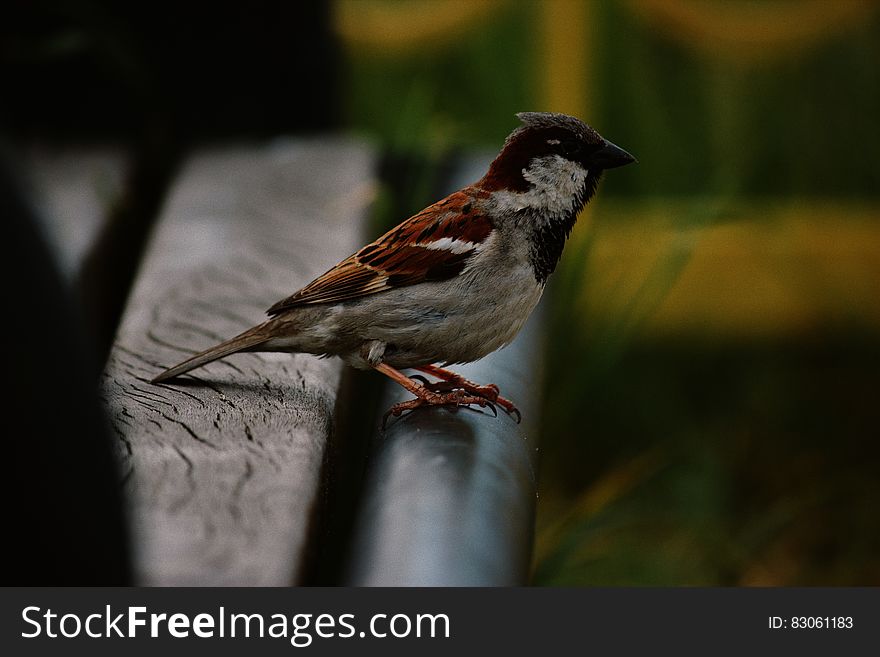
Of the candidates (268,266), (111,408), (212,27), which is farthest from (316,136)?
(111,408)

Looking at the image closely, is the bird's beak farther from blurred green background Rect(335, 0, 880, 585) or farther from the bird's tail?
blurred green background Rect(335, 0, 880, 585)

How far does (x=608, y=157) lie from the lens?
51.1 inches

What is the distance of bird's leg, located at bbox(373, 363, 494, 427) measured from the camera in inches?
59.7

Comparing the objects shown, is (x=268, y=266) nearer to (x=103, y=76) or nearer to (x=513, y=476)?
(x=513, y=476)

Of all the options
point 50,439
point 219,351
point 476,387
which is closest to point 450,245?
point 476,387

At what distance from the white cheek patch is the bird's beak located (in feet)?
0.74

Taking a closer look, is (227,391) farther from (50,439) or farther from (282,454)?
(50,439)

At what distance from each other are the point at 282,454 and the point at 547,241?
1.44 feet

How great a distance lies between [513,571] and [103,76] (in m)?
2.24

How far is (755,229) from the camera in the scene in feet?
13.3

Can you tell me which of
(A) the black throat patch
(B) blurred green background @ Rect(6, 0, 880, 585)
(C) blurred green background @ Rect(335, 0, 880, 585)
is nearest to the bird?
(A) the black throat patch

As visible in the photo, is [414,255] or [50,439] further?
[414,255]

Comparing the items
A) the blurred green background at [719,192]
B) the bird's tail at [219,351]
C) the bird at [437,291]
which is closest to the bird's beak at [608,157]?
the bird at [437,291]

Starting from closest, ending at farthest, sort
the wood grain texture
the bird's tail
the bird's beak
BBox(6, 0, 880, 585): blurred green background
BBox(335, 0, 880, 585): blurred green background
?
the wood grain texture, the bird's beak, the bird's tail, BBox(6, 0, 880, 585): blurred green background, BBox(335, 0, 880, 585): blurred green background
